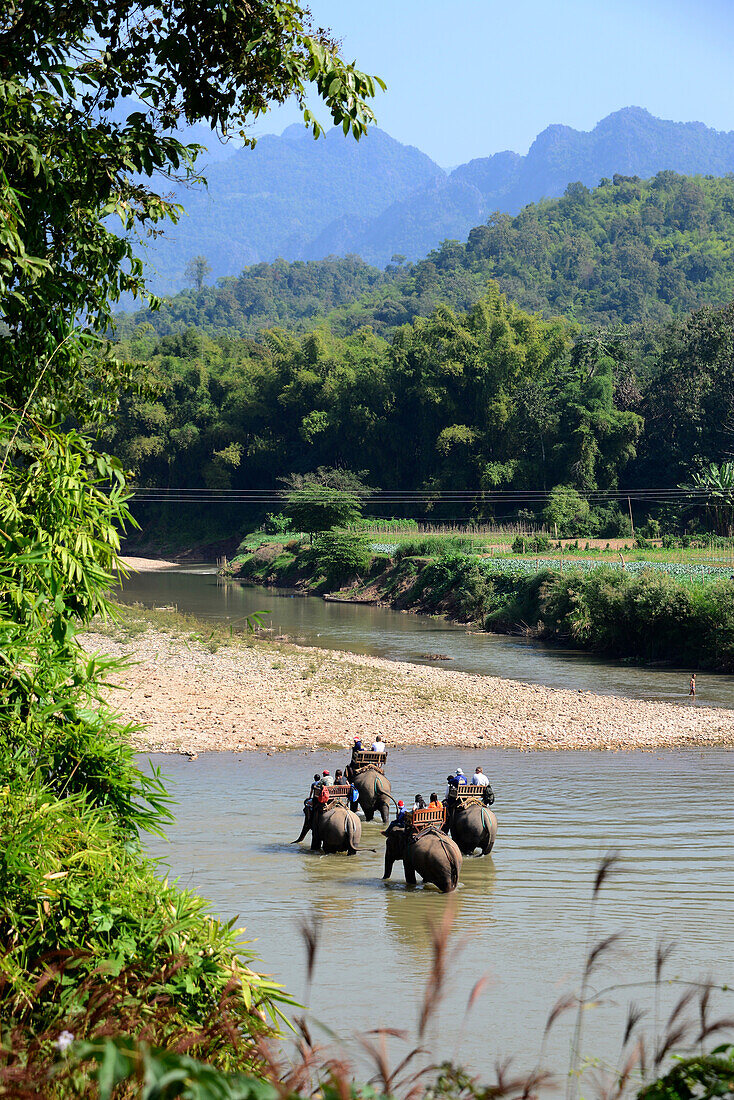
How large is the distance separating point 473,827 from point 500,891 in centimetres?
126

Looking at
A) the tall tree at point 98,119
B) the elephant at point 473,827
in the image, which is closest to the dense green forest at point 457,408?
the elephant at point 473,827

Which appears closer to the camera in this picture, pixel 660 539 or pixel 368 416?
pixel 660 539

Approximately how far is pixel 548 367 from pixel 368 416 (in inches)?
559

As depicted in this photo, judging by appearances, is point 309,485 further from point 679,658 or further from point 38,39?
point 38,39

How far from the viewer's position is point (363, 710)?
914 inches

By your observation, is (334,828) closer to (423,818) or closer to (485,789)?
(423,818)

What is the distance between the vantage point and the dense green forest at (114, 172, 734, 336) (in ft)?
439

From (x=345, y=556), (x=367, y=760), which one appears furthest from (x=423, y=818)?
(x=345, y=556)

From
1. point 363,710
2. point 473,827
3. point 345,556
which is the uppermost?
point 345,556

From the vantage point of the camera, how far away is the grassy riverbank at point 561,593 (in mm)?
32219

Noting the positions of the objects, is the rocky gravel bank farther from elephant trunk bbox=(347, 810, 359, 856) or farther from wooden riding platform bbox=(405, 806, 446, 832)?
wooden riding platform bbox=(405, 806, 446, 832)

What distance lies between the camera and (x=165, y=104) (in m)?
7.62

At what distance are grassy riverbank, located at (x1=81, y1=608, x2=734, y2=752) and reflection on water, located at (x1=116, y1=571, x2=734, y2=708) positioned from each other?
2137 mm

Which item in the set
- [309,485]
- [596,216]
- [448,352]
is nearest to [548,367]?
[448,352]
